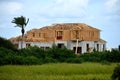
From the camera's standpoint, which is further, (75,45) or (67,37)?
(67,37)

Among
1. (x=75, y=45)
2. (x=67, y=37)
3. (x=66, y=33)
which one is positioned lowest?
(x=75, y=45)

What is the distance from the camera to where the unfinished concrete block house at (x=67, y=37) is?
221 feet

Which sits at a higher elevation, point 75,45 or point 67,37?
point 67,37

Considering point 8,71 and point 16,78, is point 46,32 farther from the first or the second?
point 16,78

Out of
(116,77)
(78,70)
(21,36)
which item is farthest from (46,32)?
(116,77)

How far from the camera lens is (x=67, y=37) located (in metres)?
68.7

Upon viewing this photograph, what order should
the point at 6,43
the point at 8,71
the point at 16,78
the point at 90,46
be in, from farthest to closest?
the point at 90,46, the point at 6,43, the point at 8,71, the point at 16,78

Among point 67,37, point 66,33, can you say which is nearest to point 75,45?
point 67,37

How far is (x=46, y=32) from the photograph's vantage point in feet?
229

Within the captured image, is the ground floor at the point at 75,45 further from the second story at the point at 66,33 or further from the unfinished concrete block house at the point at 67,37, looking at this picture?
the second story at the point at 66,33

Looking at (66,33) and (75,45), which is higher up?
(66,33)

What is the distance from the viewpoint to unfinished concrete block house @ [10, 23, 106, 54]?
67.5 meters

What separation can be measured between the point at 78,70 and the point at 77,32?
3642 cm

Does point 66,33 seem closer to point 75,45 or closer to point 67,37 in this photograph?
point 67,37
